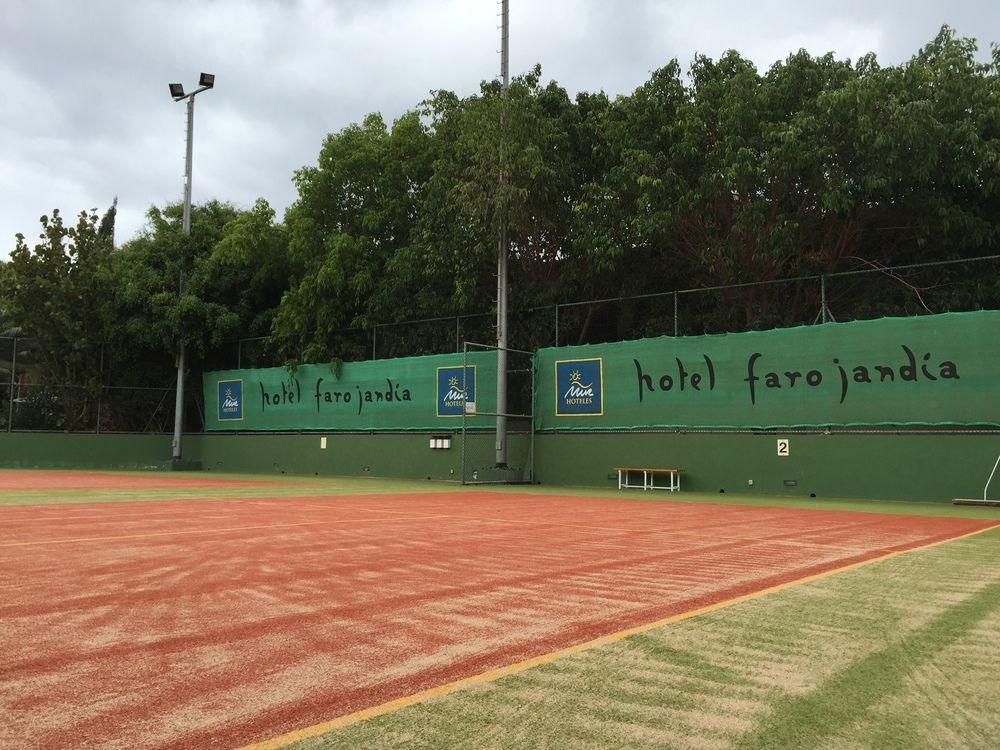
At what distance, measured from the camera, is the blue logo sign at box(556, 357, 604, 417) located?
64.1 feet

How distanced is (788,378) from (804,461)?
169cm

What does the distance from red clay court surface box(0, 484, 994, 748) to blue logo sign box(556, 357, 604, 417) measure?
10042 mm

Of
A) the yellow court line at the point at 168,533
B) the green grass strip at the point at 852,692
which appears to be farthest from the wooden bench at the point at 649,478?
the green grass strip at the point at 852,692

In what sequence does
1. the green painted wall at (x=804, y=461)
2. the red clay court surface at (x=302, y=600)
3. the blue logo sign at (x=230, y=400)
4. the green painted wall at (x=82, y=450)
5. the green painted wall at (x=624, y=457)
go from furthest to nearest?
Answer: 1. the blue logo sign at (x=230, y=400)
2. the green painted wall at (x=82, y=450)
3. the green painted wall at (x=624, y=457)
4. the green painted wall at (x=804, y=461)
5. the red clay court surface at (x=302, y=600)

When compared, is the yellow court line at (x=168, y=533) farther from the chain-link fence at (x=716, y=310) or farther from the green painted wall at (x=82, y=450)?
the green painted wall at (x=82, y=450)

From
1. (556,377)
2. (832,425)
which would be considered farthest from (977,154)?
(556,377)

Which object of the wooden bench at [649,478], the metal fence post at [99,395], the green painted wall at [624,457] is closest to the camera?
the green painted wall at [624,457]

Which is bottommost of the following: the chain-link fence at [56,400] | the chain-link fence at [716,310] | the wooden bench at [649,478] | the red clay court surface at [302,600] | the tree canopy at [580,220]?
the wooden bench at [649,478]

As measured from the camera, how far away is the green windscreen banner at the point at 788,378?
14.7 meters

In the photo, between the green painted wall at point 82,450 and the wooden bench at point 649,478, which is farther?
the green painted wall at point 82,450

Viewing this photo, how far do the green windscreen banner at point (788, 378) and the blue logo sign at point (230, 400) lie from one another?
38.4 ft

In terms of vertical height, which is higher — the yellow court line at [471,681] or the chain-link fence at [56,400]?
the chain-link fence at [56,400]

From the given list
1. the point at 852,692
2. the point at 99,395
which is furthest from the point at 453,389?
the point at 852,692

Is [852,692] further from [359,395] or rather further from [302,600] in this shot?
[359,395]
